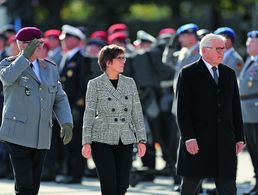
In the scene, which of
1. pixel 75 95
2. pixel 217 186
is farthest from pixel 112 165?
pixel 75 95

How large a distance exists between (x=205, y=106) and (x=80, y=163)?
5.00 metres

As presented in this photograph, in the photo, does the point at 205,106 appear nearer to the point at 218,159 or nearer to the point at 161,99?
the point at 218,159

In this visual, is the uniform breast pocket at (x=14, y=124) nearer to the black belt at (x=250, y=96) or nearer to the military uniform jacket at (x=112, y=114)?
the military uniform jacket at (x=112, y=114)

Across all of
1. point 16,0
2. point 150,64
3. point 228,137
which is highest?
point 16,0

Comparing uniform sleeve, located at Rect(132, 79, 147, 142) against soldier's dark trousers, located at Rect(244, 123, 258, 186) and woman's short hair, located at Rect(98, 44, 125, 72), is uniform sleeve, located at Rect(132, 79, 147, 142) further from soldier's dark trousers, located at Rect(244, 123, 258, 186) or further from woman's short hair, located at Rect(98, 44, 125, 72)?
soldier's dark trousers, located at Rect(244, 123, 258, 186)

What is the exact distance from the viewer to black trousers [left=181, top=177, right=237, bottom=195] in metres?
9.34

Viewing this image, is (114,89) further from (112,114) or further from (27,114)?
(27,114)

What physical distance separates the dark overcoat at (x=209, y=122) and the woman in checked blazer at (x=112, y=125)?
474mm

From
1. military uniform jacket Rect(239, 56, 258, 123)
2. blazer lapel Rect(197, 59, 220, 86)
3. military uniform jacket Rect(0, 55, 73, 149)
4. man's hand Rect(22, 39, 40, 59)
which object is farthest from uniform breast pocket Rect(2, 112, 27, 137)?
military uniform jacket Rect(239, 56, 258, 123)

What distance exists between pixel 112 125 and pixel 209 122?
95cm

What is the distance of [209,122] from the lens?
9.33 meters

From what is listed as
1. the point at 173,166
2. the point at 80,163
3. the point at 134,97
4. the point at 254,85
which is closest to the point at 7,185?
the point at 80,163

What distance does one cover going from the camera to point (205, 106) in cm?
934

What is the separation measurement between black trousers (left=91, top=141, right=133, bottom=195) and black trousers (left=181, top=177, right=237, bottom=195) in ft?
2.16
